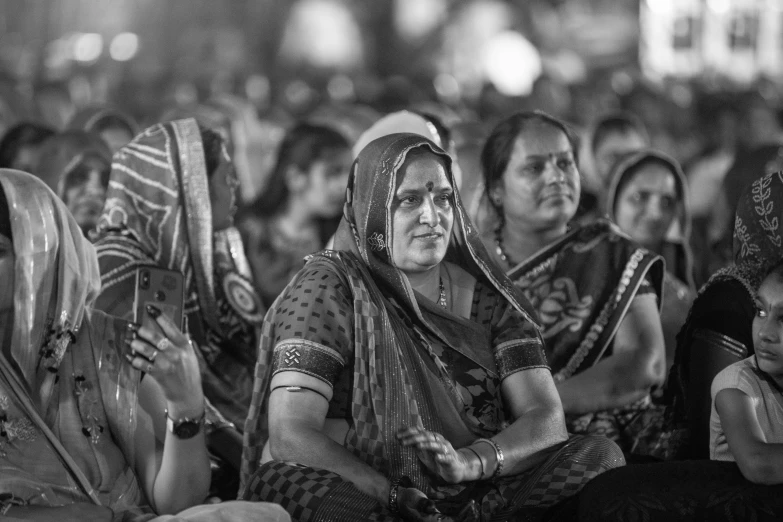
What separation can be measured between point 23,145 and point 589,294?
12.3 ft

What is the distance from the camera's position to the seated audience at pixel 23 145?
265 inches

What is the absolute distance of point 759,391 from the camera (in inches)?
125

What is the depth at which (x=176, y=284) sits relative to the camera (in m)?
2.97

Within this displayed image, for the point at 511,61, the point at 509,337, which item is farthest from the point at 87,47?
the point at 509,337

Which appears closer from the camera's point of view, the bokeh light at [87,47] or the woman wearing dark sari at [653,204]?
the woman wearing dark sari at [653,204]

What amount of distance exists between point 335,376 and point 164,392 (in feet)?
1.83

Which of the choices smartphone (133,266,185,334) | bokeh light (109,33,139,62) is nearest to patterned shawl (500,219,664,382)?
smartphone (133,266,185,334)

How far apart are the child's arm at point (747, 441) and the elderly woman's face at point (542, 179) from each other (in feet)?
4.53

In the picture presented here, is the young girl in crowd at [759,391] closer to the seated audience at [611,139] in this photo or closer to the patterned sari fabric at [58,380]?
the patterned sari fabric at [58,380]

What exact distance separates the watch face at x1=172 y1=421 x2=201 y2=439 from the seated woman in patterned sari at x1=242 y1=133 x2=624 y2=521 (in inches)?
11.2

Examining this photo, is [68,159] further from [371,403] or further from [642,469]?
[642,469]

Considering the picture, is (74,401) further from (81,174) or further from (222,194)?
(81,174)

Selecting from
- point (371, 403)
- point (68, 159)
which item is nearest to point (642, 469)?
point (371, 403)

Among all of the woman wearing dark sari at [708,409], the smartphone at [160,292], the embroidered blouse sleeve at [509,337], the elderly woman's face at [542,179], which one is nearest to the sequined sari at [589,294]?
the elderly woman's face at [542,179]
